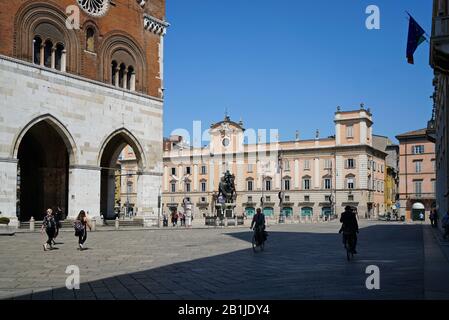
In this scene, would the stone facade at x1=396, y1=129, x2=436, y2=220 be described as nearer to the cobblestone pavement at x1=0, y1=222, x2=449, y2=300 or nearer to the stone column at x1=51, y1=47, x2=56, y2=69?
the stone column at x1=51, y1=47, x2=56, y2=69

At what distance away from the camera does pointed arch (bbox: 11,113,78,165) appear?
1183 inches

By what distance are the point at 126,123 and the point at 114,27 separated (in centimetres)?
668

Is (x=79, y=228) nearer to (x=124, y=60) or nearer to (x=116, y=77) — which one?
(x=116, y=77)

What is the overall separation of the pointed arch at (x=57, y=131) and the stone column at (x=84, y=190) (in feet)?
2.99

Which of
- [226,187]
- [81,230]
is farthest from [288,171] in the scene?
[81,230]

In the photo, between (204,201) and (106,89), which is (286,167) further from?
(106,89)

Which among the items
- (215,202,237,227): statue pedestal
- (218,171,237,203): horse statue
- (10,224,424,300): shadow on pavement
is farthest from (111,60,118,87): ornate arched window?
(10,224,424,300): shadow on pavement

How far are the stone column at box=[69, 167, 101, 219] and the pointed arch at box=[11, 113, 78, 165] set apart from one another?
91 cm

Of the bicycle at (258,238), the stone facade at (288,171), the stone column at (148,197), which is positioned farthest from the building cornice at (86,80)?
the stone facade at (288,171)

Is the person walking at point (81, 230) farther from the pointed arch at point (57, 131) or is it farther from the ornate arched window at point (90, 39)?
the ornate arched window at point (90, 39)

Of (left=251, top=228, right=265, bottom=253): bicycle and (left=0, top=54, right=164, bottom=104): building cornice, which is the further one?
(left=0, top=54, right=164, bottom=104): building cornice

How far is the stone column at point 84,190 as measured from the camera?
33.4 meters

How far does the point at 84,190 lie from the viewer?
1335 inches

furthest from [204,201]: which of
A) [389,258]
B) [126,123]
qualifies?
[389,258]
